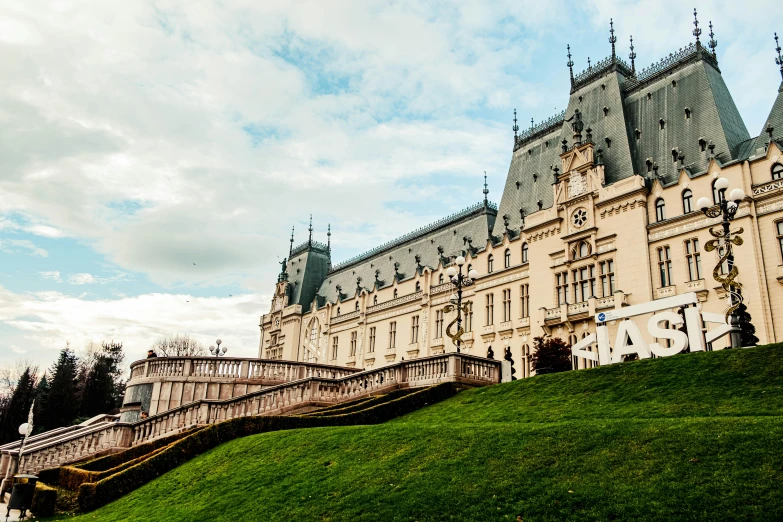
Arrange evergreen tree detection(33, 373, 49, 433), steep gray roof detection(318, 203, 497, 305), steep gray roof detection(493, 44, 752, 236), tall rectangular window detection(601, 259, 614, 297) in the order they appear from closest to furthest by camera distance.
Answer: steep gray roof detection(493, 44, 752, 236) < tall rectangular window detection(601, 259, 614, 297) < steep gray roof detection(318, 203, 497, 305) < evergreen tree detection(33, 373, 49, 433)

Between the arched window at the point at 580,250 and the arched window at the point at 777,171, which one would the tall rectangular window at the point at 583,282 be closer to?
the arched window at the point at 580,250

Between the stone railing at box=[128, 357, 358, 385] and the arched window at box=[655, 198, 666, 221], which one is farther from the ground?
the arched window at box=[655, 198, 666, 221]

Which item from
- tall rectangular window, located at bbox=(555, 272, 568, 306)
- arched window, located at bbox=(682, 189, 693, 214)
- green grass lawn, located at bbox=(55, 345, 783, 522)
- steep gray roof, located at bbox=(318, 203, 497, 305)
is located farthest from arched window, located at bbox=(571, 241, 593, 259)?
green grass lawn, located at bbox=(55, 345, 783, 522)

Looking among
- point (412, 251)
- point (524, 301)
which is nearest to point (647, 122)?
point (524, 301)

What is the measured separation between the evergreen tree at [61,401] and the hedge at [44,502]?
68.9 meters

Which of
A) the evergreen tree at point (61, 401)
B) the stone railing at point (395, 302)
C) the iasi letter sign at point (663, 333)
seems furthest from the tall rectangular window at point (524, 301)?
the evergreen tree at point (61, 401)

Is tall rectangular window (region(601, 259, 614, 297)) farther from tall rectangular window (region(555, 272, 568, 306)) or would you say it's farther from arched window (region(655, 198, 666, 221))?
arched window (region(655, 198, 666, 221))

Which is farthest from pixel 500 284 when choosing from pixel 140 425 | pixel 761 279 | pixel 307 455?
pixel 307 455

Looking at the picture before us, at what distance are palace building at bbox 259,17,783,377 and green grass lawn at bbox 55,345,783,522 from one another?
17.9 m

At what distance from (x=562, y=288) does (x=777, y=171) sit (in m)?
16.6

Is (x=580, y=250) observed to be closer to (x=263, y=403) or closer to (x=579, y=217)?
(x=579, y=217)

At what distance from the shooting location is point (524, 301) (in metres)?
55.3

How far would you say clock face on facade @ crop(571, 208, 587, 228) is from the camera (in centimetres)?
4972

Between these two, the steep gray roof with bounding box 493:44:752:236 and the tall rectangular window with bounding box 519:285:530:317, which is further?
the tall rectangular window with bounding box 519:285:530:317
